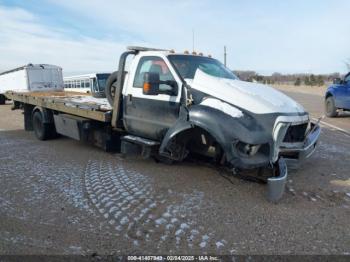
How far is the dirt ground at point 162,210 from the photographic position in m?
3.50

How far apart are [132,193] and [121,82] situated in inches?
94.1

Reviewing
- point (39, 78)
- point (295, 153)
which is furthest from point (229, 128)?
point (39, 78)

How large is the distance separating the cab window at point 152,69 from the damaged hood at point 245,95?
0.42 metres

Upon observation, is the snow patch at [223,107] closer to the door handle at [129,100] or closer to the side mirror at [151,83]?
the side mirror at [151,83]

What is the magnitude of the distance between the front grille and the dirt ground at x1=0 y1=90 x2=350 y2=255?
2.34 feet

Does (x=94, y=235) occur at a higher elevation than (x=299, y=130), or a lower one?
lower

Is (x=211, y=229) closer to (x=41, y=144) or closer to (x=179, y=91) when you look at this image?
(x=179, y=91)

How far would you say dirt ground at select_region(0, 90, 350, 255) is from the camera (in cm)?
350

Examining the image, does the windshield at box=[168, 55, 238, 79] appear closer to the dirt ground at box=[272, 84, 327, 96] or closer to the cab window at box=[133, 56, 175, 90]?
the cab window at box=[133, 56, 175, 90]

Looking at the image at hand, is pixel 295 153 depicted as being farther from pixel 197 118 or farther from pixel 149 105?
pixel 149 105

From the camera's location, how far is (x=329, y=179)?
5574 millimetres

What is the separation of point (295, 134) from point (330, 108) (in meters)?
9.88

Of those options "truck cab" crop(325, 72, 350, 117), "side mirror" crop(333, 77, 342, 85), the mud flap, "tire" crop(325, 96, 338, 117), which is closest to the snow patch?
the mud flap

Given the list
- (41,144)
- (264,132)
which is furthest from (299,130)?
(41,144)
